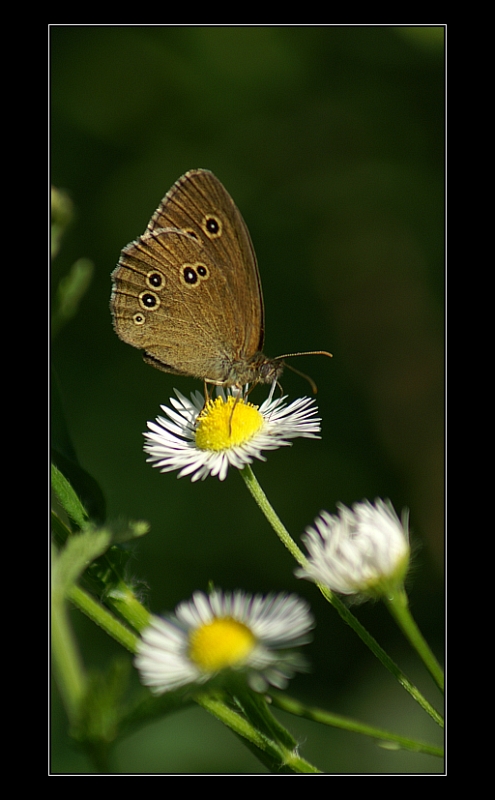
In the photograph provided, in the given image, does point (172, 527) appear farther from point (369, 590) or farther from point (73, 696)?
point (73, 696)

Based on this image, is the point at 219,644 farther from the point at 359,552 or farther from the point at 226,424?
the point at 226,424

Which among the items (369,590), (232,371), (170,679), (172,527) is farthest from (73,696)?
(172,527)

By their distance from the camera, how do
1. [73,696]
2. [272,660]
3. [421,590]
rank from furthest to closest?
1. [421,590]
2. [272,660]
3. [73,696]

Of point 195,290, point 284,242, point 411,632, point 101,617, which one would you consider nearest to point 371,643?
point 411,632

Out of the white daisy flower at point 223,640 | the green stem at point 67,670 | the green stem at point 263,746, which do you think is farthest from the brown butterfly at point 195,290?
the green stem at point 67,670

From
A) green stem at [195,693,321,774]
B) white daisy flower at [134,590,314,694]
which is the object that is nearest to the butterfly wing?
white daisy flower at [134,590,314,694]

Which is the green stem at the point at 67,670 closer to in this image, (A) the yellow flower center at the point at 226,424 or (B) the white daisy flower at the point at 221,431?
(B) the white daisy flower at the point at 221,431
